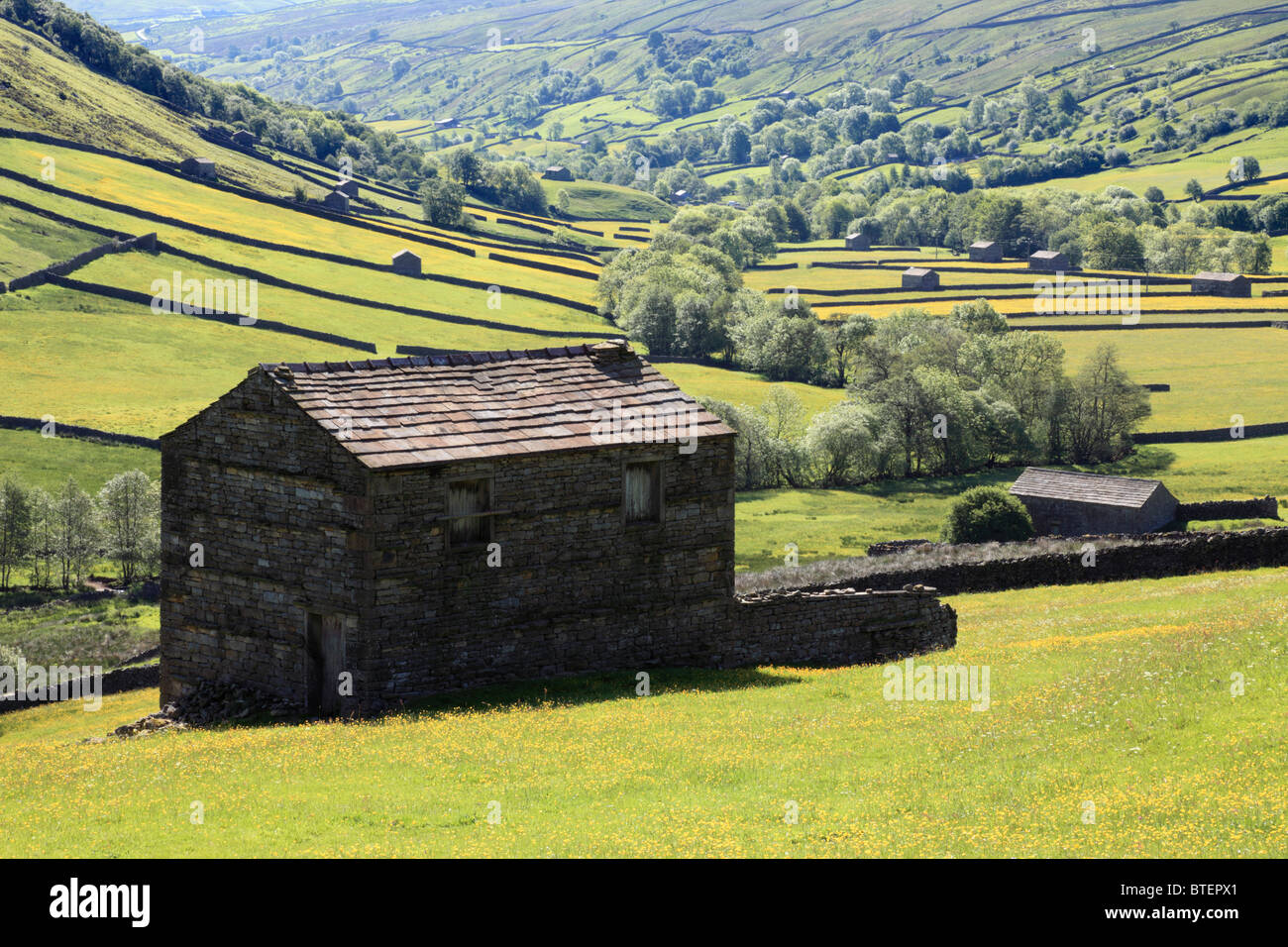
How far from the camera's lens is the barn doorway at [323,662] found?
89.5 ft

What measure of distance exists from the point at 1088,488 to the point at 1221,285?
9123cm

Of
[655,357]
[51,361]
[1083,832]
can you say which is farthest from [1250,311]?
[1083,832]

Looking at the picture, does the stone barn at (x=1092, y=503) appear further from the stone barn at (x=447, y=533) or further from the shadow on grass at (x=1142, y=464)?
the stone barn at (x=447, y=533)

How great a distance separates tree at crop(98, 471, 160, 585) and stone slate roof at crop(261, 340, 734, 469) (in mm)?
41807

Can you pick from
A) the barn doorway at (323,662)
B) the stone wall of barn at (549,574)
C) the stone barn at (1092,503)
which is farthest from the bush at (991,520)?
the barn doorway at (323,662)

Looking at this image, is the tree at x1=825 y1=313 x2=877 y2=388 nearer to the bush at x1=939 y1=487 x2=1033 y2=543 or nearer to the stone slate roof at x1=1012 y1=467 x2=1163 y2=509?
the stone slate roof at x1=1012 y1=467 x2=1163 y2=509

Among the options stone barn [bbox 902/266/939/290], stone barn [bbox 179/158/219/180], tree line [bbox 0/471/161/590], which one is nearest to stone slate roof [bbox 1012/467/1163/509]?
tree line [bbox 0/471/161/590]

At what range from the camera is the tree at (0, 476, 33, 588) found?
215 feet

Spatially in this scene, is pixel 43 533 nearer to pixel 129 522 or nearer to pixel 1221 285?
pixel 129 522

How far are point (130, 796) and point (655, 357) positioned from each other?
99121 mm

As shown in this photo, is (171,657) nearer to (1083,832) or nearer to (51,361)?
(1083,832)

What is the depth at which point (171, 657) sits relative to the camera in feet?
98.1

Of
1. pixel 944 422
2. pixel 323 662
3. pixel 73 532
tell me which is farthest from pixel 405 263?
pixel 323 662

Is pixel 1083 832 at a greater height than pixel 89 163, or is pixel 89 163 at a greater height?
pixel 89 163
